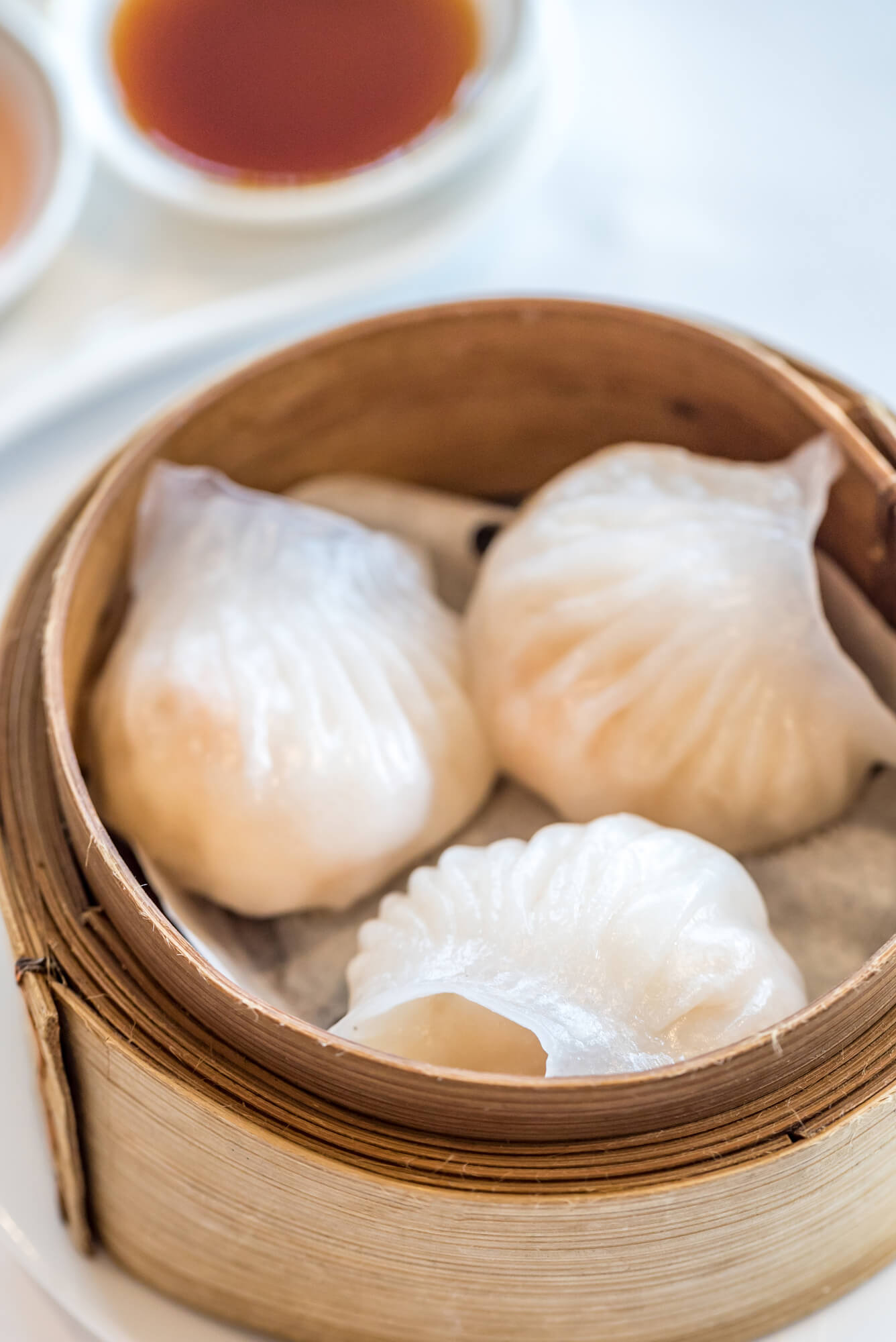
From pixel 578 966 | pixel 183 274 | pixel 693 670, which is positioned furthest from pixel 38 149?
pixel 578 966

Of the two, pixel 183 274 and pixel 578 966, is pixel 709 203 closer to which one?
pixel 183 274

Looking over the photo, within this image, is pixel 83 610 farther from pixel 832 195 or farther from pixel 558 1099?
pixel 832 195

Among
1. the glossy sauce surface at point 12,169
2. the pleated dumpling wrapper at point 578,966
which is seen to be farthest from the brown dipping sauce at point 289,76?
the pleated dumpling wrapper at point 578,966

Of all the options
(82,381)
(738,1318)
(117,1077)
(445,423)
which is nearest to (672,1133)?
(738,1318)

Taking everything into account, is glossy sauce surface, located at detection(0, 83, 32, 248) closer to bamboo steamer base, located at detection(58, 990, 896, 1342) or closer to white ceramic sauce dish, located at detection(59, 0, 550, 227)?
white ceramic sauce dish, located at detection(59, 0, 550, 227)

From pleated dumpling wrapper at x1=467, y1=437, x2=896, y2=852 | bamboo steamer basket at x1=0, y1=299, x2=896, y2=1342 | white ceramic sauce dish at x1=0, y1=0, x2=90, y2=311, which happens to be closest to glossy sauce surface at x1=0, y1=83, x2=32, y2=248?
white ceramic sauce dish at x1=0, y1=0, x2=90, y2=311

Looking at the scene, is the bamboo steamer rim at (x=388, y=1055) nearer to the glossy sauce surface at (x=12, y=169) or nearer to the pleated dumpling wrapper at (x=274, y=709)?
the pleated dumpling wrapper at (x=274, y=709)
